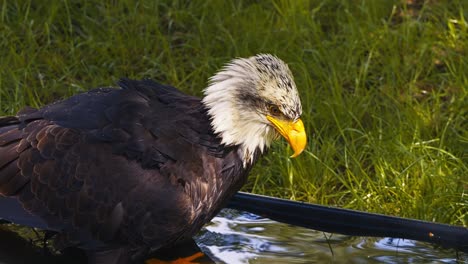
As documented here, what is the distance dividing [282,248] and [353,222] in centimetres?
31

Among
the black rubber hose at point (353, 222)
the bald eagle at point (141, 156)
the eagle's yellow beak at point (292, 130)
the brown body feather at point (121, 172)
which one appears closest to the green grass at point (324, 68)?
the black rubber hose at point (353, 222)

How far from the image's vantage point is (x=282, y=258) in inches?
152

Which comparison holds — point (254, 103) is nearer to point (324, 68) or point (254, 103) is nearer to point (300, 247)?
point (300, 247)

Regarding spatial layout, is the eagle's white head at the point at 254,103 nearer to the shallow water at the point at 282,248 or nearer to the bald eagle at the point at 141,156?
the bald eagle at the point at 141,156

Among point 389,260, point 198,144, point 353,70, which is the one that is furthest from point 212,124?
point 353,70

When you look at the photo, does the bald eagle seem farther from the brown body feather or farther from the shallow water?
the shallow water

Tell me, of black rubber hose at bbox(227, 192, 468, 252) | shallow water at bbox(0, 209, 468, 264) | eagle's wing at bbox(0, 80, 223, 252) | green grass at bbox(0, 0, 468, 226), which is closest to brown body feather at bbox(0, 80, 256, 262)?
eagle's wing at bbox(0, 80, 223, 252)

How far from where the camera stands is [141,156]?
12.2ft

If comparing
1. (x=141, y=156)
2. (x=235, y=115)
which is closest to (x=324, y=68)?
(x=235, y=115)

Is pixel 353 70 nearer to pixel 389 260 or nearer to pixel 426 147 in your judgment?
pixel 426 147

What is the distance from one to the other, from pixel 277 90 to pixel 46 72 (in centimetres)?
267

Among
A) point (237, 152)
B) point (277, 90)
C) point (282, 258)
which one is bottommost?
point (282, 258)

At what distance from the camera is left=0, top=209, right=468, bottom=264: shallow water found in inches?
151

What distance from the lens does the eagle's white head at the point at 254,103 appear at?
384 centimetres
